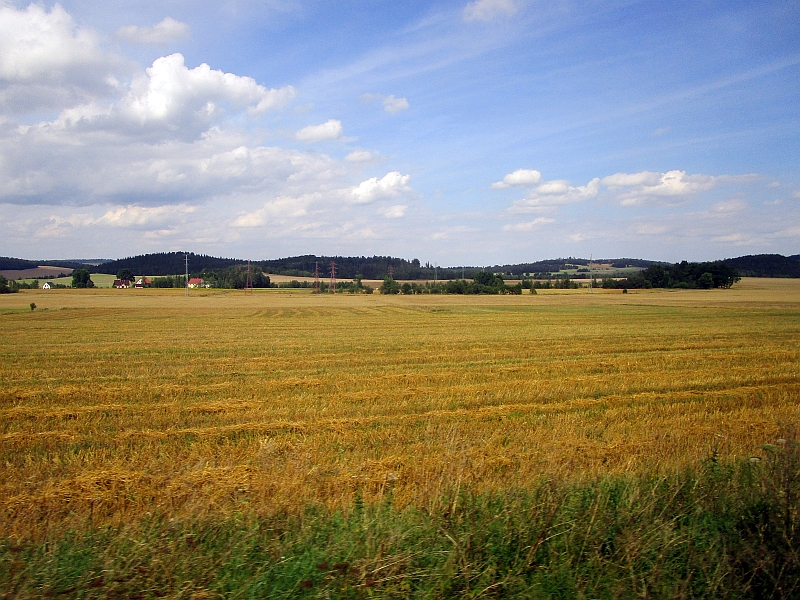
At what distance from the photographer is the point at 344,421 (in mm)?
9977

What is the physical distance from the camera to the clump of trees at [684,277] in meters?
118

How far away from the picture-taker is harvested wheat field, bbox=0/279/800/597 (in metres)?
A: 5.68

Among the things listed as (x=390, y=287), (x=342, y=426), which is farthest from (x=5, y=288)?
(x=342, y=426)

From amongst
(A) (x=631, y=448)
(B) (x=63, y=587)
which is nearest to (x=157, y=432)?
(B) (x=63, y=587)

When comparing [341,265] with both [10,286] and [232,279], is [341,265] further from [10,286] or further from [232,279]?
[10,286]

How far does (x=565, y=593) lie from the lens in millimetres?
3883

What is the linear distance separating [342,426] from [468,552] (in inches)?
227

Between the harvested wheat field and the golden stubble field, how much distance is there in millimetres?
42

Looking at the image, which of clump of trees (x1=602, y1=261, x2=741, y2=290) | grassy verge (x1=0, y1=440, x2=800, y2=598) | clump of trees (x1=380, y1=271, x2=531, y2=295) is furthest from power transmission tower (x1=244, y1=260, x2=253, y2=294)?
grassy verge (x1=0, y1=440, x2=800, y2=598)

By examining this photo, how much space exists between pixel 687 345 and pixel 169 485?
22306mm

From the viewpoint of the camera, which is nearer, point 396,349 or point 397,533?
point 397,533

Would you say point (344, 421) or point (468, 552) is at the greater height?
point (468, 552)

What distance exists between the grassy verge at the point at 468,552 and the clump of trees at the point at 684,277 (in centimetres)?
12581

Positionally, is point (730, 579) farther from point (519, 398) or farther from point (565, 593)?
point (519, 398)
